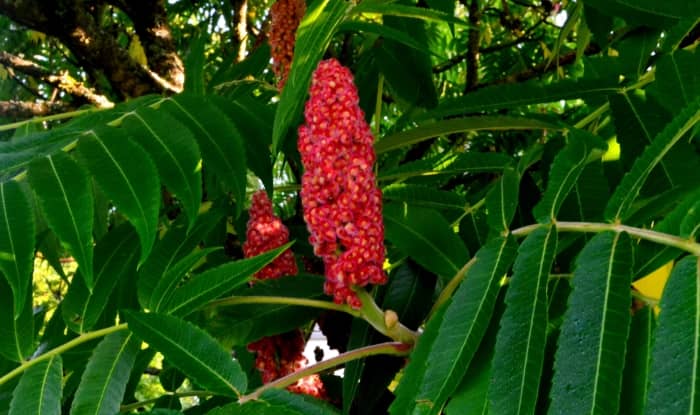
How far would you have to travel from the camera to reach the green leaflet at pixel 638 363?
0.98 metres

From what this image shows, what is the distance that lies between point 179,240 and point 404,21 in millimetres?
669

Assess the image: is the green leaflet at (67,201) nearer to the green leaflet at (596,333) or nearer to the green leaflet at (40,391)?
the green leaflet at (40,391)

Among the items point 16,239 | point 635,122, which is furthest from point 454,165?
point 16,239

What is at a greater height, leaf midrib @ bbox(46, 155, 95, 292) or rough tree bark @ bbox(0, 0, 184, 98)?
rough tree bark @ bbox(0, 0, 184, 98)

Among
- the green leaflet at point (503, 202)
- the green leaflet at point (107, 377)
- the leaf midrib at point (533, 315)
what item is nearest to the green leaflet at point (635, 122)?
the green leaflet at point (503, 202)

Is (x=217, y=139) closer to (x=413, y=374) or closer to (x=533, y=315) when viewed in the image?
(x=413, y=374)

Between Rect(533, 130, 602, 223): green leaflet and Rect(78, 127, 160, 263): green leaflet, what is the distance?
53 cm

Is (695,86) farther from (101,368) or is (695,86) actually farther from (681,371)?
(101,368)

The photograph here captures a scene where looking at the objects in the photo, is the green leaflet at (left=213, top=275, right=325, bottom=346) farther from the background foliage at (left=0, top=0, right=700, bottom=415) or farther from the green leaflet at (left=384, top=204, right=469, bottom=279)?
the green leaflet at (left=384, top=204, right=469, bottom=279)

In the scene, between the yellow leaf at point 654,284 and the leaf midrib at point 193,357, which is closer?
the leaf midrib at point 193,357

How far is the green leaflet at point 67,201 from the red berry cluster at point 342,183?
1.00 feet

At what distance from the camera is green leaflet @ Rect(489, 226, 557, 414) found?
3.19ft

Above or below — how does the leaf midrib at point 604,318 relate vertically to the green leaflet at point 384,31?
below

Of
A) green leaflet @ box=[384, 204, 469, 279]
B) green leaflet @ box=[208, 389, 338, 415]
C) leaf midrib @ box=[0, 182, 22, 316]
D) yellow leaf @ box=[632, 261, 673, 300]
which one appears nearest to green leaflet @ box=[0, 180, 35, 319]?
leaf midrib @ box=[0, 182, 22, 316]
